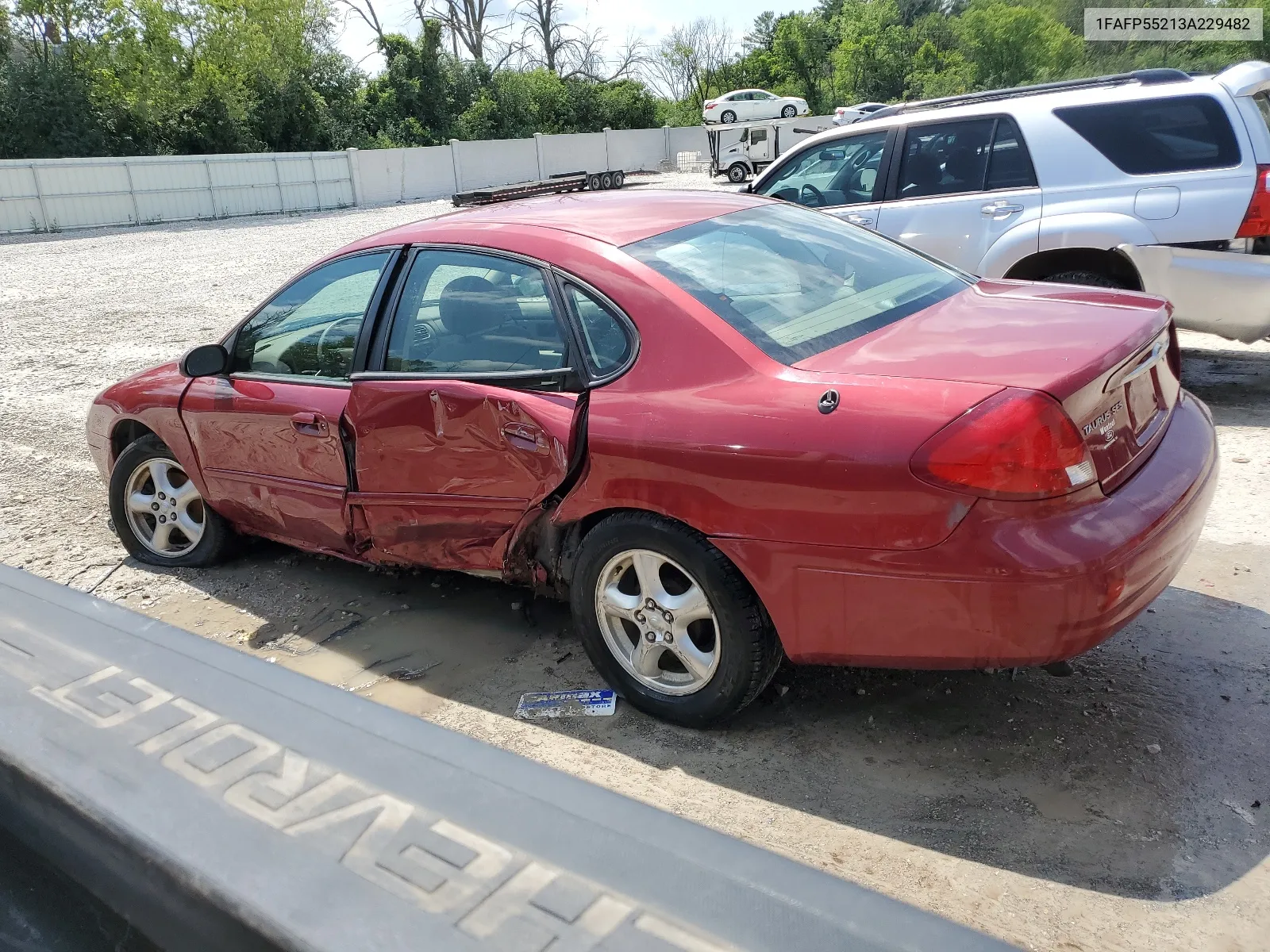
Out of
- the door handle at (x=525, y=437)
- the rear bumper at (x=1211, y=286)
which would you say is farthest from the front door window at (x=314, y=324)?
the rear bumper at (x=1211, y=286)

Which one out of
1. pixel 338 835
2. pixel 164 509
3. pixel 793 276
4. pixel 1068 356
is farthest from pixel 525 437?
pixel 164 509

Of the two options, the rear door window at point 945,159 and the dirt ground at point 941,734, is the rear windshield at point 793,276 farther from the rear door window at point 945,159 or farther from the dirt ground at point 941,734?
the rear door window at point 945,159

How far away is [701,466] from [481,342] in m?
1.13

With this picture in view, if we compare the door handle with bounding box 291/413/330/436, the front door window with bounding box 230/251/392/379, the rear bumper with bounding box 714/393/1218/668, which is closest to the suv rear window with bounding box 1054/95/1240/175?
the rear bumper with bounding box 714/393/1218/668

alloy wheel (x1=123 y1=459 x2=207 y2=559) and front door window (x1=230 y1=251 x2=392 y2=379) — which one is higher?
front door window (x1=230 y1=251 x2=392 y2=379)

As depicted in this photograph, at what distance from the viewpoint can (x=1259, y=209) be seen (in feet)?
19.2

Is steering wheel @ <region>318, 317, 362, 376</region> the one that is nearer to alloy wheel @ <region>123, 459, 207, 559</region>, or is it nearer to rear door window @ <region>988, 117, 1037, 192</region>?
alloy wheel @ <region>123, 459, 207, 559</region>

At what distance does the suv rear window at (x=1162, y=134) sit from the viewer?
6.02m

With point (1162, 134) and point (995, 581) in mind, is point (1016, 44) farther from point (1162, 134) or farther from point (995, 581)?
point (995, 581)

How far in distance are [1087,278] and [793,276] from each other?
3.61 metres

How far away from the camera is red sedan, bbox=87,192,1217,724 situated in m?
2.70

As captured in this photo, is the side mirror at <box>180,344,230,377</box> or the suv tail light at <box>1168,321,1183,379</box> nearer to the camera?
the suv tail light at <box>1168,321,1183,379</box>

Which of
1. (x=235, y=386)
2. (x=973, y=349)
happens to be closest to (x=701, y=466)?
(x=973, y=349)

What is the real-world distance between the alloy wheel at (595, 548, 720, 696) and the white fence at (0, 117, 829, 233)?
3004 centimetres
